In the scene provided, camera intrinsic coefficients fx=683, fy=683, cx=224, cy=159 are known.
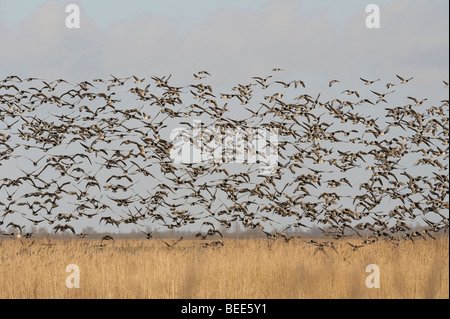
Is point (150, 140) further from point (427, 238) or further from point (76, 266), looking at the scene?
point (427, 238)

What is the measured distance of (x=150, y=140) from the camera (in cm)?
2381

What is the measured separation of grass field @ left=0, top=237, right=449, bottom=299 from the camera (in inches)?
639

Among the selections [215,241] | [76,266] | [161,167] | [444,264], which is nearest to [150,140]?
[161,167]

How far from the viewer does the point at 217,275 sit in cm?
1722

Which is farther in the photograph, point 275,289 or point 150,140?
point 150,140

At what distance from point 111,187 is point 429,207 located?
11.9m

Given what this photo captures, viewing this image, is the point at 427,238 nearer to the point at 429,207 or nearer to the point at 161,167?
→ the point at 429,207

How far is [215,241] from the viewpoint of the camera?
2216 centimetres

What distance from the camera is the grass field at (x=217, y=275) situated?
16.2 meters
